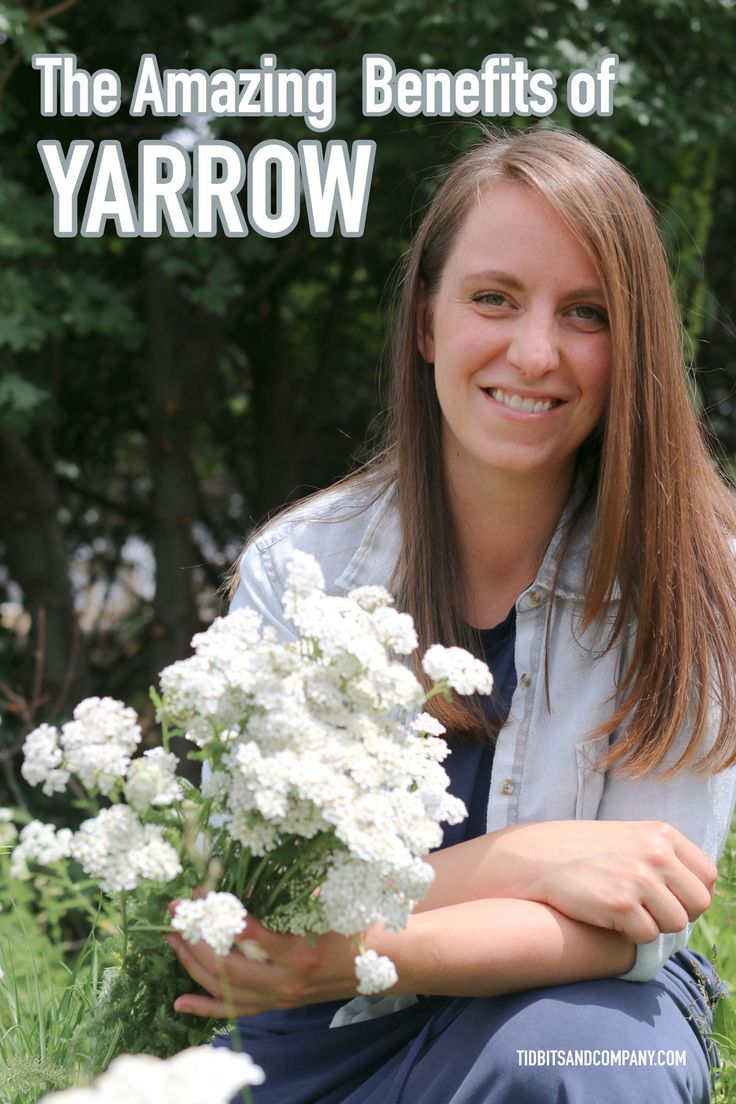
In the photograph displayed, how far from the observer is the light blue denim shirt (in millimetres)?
1789

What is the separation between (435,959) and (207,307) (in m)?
2.88

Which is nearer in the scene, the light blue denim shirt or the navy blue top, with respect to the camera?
the light blue denim shirt

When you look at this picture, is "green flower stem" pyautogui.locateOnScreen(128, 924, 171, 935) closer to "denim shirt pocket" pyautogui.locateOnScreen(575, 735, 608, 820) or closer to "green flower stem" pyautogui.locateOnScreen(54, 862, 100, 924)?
"green flower stem" pyautogui.locateOnScreen(54, 862, 100, 924)

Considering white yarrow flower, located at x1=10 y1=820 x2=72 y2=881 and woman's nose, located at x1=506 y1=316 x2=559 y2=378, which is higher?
woman's nose, located at x1=506 y1=316 x2=559 y2=378

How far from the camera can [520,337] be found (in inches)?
73.8

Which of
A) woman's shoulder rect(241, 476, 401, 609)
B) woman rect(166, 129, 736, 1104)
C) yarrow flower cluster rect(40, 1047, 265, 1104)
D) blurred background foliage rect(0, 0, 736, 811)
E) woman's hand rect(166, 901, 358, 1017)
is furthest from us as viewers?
blurred background foliage rect(0, 0, 736, 811)

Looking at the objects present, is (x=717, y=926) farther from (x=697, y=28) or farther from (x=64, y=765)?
(x=697, y=28)

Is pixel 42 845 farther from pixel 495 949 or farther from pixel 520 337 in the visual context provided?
pixel 520 337

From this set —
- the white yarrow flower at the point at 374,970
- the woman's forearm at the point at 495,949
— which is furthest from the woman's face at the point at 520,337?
the white yarrow flower at the point at 374,970

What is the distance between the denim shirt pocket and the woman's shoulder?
41 cm

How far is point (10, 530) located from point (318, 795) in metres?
3.81

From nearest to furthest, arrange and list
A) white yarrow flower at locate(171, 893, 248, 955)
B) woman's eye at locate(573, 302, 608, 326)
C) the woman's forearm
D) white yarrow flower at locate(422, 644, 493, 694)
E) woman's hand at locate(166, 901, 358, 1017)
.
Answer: white yarrow flower at locate(171, 893, 248, 955) → white yarrow flower at locate(422, 644, 493, 694) → woman's hand at locate(166, 901, 358, 1017) → the woman's forearm → woman's eye at locate(573, 302, 608, 326)

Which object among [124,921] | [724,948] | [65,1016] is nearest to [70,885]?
[124,921]

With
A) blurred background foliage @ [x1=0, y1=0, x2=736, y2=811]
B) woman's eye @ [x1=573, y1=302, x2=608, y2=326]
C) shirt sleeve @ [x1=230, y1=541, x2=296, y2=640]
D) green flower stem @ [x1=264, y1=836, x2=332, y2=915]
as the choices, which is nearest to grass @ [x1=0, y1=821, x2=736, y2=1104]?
green flower stem @ [x1=264, y1=836, x2=332, y2=915]
